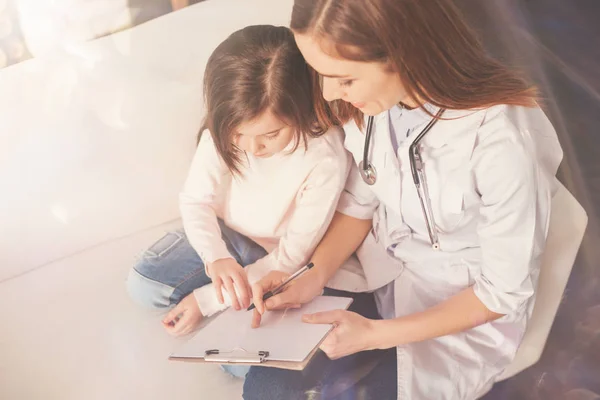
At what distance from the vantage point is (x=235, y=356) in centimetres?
66

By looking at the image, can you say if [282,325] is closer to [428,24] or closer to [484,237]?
[484,237]

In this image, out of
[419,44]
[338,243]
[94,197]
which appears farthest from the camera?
[338,243]

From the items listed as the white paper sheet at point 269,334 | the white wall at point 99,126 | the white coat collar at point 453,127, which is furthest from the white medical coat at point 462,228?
the white wall at point 99,126

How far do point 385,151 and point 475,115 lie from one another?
0.41 ft

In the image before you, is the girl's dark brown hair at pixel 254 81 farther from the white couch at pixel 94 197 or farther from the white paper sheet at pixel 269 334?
the white paper sheet at pixel 269 334

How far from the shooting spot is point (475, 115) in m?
0.67

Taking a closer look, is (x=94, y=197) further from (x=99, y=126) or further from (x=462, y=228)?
(x=462, y=228)

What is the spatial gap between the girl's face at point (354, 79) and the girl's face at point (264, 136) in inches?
3.8

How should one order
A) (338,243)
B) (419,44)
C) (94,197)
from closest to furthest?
1. (419,44)
2. (94,197)
3. (338,243)

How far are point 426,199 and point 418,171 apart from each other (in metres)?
0.04

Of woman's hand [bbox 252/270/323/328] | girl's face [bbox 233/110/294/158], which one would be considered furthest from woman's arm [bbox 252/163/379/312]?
girl's face [bbox 233/110/294/158]

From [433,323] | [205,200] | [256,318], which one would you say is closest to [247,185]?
[205,200]

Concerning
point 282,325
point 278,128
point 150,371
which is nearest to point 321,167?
point 278,128

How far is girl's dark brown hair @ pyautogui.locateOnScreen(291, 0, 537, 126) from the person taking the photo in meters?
0.58
